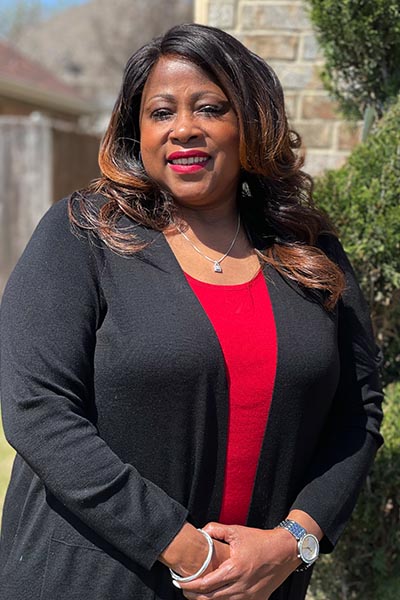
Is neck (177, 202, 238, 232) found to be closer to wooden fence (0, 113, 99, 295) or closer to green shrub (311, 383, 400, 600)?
green shrub (311, 383, 400, 600)

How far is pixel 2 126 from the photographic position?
805cm

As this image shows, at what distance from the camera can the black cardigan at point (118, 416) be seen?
1724mm

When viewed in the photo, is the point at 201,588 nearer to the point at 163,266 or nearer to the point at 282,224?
the point at 163,266

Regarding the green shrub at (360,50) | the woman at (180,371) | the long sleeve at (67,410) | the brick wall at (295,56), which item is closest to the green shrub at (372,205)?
the green shrub at (360,50)

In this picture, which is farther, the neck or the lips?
the neck

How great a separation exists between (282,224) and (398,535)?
1400 millimetres

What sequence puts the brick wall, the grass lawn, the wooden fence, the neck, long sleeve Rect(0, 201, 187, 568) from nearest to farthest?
long sleeve Rect(0, 201, 187, 568), the neck, the brick wall, the grass lawn, the wooden fence

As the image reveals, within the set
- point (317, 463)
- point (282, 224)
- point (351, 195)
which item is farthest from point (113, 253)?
point (351, 195)

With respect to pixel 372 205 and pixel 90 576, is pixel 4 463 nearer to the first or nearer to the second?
pixel 372 205

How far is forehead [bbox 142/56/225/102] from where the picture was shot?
6.48 ft

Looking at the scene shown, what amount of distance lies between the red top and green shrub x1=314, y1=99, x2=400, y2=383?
900 millimetres

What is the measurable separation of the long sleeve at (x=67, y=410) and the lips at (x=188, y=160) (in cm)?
39

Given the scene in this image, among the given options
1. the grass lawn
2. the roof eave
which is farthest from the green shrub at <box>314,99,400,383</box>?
the roof eave

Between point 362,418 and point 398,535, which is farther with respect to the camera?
point 398,535
